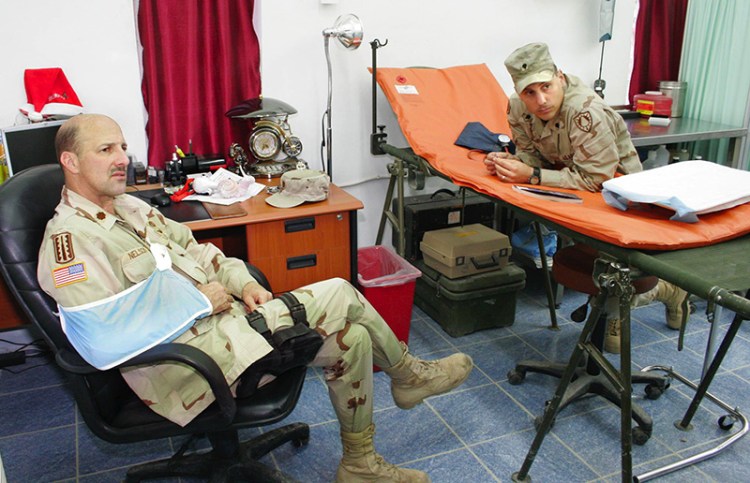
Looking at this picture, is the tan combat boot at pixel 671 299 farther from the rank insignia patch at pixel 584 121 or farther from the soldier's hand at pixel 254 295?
the soldier's hand at pixel 254 295

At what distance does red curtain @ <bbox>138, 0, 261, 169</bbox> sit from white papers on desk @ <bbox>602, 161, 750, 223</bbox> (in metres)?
1.80

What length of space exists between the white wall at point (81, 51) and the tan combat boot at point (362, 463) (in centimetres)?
179

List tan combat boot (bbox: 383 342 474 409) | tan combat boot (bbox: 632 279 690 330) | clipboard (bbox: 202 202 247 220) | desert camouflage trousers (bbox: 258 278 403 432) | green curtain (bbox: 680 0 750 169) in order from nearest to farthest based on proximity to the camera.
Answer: desert camouflage trousers (bbox: 258 278 403 432) < tan combat boot (bbox: 383 342 474 409) < clipboard (bbox: 202 202 247 220) < tan combat boot (bbox: 632 279 690 330) < green curtain (bbox: 680 0 750 169)

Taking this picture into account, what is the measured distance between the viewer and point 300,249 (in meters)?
2.38

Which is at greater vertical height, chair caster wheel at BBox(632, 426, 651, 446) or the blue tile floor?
chair caster wheel at BBox(632, 426, 651, 446)

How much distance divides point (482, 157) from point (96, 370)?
1822 mm

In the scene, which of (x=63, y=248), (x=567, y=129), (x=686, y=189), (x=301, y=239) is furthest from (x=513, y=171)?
(x=63, y=248)

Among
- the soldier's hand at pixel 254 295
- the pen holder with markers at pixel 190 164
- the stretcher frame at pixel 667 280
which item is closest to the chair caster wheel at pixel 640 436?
the stretcher frame at pixel 667 280

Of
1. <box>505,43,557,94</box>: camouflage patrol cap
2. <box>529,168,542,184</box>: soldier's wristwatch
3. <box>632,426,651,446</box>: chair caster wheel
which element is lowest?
<box>632,426,651,446</box>: chair caster wheel

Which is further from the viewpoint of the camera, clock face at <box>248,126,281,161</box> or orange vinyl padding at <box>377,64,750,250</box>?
clock face at <box>248,126,281,161</box>

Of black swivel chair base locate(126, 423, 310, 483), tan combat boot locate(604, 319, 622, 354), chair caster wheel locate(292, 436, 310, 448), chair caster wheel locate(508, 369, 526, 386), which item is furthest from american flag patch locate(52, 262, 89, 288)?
tan combat boot locate(604, 319, 622, 354)

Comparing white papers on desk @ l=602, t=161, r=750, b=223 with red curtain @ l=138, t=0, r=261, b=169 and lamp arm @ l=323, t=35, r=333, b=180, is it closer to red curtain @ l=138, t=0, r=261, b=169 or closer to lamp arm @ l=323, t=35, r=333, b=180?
lamp arm @ l=323, t=35, r=333, b=180

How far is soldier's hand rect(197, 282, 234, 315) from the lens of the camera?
1.73 metres

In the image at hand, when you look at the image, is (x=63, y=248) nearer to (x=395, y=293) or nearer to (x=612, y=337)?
(x=395, y=293)
